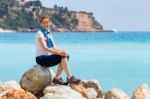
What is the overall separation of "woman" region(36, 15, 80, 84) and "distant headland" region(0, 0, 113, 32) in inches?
4625

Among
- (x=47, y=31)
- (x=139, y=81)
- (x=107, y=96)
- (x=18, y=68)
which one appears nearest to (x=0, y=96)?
(x=47, y=31)

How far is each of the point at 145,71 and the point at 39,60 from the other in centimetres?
1690

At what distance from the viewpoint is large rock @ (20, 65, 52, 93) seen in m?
11.4

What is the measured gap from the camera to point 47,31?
11.4m

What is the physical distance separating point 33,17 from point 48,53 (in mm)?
126390

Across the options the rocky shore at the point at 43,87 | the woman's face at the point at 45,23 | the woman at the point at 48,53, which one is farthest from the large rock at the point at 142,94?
the woman's face at the point at 45,23

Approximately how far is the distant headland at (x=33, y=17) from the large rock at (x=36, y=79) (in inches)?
4621

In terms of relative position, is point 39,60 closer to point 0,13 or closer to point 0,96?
point 0,96

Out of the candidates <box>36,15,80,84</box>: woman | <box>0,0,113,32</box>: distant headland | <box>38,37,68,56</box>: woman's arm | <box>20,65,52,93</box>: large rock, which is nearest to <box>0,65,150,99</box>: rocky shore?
<box>20,65,52,93</box>: large rock

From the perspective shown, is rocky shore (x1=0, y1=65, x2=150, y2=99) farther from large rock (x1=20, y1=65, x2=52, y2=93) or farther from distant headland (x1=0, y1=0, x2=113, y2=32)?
distant headland (x1=0, y1=0, x2=113, y2=32)

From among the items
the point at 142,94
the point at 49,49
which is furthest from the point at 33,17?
the point at 49,49

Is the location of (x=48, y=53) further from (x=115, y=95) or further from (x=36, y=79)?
(x=115, y=95)

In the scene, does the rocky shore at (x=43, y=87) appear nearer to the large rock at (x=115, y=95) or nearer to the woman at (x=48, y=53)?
the large rock at (x=115, y=95)

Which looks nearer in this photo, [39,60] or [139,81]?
[39,60]
